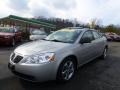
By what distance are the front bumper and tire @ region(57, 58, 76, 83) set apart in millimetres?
243

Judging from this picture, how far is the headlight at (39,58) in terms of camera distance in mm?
3992

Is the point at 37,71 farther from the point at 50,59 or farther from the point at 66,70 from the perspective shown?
the point at 66,70

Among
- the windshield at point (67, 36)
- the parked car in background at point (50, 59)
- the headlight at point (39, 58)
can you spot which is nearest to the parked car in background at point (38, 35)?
the windshield at point (67, 36)

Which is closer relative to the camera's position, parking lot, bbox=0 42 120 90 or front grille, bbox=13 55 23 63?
front grille, bbox=13 55 23 63

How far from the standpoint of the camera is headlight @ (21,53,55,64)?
399cm

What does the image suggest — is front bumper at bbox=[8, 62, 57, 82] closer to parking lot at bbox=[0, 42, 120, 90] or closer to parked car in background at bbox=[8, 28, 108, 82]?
parked car in background at bbox=[8, 28, 108, 82]

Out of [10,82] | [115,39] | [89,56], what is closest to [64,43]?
[89,56]

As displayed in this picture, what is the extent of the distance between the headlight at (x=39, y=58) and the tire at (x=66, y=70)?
0.43 meters

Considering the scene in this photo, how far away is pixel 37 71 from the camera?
3920 mm

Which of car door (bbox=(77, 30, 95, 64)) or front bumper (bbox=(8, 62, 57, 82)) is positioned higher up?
car door (bbox=(77, 30, 95, 64))

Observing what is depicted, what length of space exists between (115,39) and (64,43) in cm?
2669

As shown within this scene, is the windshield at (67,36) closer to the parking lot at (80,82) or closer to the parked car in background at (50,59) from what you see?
the parked car in background at (50,59)

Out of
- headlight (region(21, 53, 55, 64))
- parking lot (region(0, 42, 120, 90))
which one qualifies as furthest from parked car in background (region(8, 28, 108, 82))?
parking lot (region(0, 42, 120, 90))

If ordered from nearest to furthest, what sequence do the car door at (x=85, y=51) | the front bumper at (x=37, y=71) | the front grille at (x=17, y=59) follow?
the front bumper at (x=37, y=71) → the front grille at (x=17, y=59) → the car door at (x=85, y=51)
